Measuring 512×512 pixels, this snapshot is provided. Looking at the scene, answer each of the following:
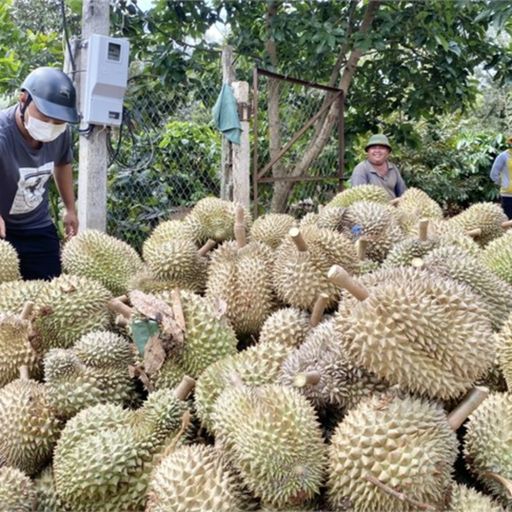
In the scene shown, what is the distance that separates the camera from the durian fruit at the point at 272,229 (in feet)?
6.63

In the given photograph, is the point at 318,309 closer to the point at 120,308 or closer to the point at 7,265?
the point at 120,308

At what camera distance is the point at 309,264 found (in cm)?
158

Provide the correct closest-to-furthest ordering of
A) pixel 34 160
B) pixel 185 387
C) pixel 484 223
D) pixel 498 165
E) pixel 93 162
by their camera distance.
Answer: pixel 185 387 → pixel 484 223 → pixel 34 160 → pixel 93 162 → pixel 498 165

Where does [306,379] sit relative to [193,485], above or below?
above

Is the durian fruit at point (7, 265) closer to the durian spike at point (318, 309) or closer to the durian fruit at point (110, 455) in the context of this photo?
the durian fruit at point (110, 455)

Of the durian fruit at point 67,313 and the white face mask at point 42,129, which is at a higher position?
the white face mask at point 42,129

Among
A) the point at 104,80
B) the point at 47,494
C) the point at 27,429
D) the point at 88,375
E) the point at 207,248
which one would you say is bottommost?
the point at 47,494

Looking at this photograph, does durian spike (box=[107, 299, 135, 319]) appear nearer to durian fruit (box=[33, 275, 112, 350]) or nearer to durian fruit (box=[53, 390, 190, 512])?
durian fruit (box=[33, 275, 112, 350])

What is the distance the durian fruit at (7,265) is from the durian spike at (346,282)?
4.33 ft

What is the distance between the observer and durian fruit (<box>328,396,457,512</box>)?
3.45 ft

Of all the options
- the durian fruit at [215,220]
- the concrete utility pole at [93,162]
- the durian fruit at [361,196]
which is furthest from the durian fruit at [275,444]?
the concrete utility pole at [93,162]

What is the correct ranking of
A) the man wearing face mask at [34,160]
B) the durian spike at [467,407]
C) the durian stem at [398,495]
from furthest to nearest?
the man wearing face mask at [34,160] < the durian spike at [467,407] < the durian stem at [398,495]

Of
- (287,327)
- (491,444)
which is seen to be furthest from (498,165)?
(491,444)

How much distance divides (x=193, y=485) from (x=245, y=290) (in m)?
0.69
